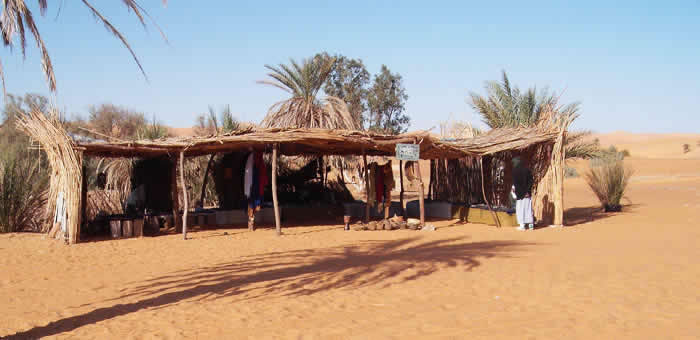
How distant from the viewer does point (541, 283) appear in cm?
598

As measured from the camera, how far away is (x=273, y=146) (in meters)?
10.5

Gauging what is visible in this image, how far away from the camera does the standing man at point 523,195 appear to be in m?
11.3

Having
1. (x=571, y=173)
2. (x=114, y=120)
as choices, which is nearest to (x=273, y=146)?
(x=114, y=120)

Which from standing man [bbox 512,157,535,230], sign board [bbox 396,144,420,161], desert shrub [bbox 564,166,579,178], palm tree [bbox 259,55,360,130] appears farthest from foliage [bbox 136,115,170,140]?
desert shrub [bbox 564,166,579,178]

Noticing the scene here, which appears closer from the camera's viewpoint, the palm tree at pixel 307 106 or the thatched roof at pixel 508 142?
the thatched roof at pixel 508 142

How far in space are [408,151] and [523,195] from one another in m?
2.80

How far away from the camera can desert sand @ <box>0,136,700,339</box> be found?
445 cm

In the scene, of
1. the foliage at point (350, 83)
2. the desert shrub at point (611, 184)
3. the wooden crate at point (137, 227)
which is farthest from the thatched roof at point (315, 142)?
the foliage at point (350, 83)

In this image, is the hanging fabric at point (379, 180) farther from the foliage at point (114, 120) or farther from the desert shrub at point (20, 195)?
the foliage at point (114, 120)

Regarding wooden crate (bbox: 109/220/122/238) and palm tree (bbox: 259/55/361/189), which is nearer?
Result: wooden crate (bbox: 109/220/122/238)

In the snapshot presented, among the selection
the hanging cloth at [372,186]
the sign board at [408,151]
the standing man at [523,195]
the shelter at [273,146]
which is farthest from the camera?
the hanging cloth at [372,186]

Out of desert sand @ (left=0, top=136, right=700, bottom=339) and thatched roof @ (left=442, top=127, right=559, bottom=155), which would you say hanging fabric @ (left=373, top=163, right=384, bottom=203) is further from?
desert sand @ (left=0, top=136, right=700, bottom=339)

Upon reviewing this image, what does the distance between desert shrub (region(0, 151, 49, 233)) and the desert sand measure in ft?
2.80

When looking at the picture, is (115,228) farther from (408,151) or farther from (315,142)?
(408,151)
